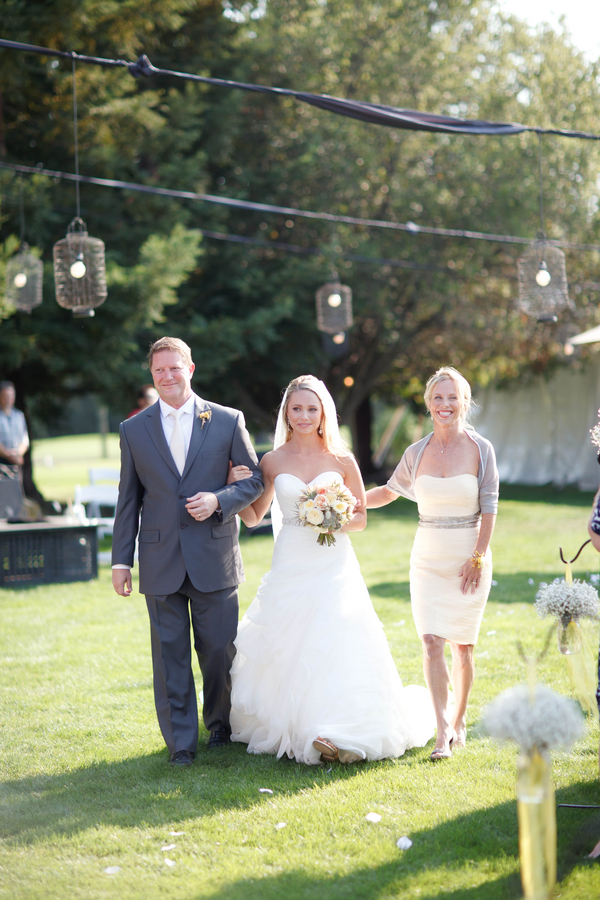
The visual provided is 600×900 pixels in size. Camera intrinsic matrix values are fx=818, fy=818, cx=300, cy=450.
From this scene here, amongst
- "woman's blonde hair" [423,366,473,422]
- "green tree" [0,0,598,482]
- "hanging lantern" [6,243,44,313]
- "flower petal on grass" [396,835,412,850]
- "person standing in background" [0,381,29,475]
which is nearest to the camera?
"flower petal on grass" [396,835,412,850]

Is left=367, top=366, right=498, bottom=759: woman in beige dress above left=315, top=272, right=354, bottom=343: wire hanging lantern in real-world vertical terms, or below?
below

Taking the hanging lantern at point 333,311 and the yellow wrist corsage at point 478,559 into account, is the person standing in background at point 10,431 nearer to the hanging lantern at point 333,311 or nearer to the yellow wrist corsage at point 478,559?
the hanging lantern at point 333,311

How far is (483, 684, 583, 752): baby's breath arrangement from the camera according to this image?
2510 millimetres

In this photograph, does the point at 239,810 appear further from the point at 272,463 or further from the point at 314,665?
the point at 272,463

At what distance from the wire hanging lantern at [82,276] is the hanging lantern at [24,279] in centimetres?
137

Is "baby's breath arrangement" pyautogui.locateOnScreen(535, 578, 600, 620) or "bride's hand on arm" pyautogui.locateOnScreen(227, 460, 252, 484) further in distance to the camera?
"bride's hand on arm" pyautogui.locateOnScreen(227, 460, 252, 484)

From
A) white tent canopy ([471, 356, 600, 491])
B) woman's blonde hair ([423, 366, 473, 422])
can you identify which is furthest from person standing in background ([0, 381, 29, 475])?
white tent canopy ([471, 356, 600, 491])

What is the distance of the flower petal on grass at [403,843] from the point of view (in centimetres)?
343

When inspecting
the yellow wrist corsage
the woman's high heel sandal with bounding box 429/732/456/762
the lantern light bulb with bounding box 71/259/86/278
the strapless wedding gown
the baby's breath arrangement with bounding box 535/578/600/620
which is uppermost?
the lantern light bulb with bounding box 71/259/86/278

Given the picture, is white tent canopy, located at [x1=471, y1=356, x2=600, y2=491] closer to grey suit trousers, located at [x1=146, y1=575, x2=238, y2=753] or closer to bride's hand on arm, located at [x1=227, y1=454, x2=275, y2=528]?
bride's hand on arm, located at [x1=227, y1=454, x2=275, y2=528]

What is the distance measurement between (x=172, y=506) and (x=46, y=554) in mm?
5994

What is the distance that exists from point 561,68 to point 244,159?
6891mm

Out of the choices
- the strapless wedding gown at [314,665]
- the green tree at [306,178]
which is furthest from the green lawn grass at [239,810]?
the green tree at [306,178]

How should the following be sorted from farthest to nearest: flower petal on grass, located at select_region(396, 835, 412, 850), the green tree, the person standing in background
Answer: the green tree < the person standing in background < flower petal on grass, located at select_region(396, 835, 412, 850)
